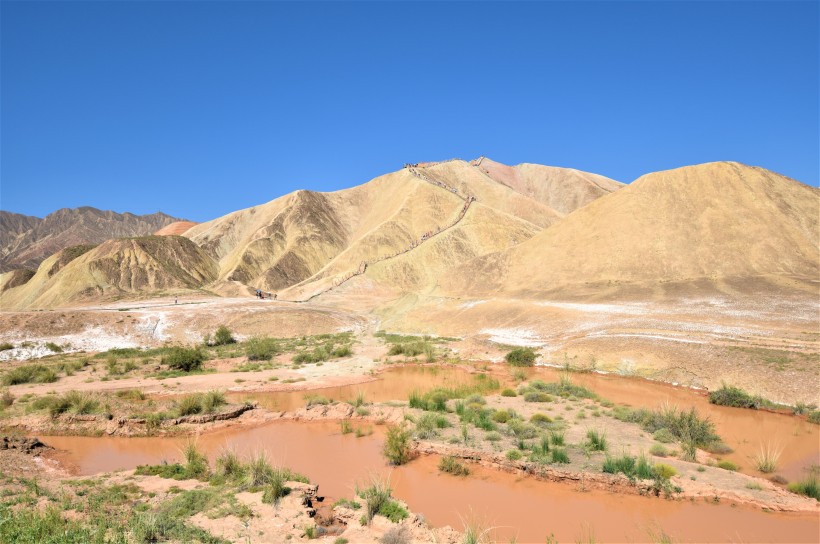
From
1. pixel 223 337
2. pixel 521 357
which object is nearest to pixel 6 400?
pixel 223 337

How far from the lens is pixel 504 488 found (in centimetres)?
1252

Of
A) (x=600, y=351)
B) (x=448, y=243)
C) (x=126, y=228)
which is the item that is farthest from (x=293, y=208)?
(x=126, y=228)

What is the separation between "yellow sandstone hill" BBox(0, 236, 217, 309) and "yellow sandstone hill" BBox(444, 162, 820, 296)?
5114 cm

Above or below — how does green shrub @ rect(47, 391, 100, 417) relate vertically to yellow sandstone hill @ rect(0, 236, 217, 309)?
below

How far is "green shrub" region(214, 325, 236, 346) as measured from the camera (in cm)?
4166

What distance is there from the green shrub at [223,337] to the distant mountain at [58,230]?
476ft

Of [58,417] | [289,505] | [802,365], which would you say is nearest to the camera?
[289,505]

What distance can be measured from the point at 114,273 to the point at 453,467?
84.8 metres

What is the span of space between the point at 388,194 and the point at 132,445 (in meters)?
98.2

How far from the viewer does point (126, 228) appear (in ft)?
630

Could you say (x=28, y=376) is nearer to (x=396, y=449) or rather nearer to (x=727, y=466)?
(x=396, y=449)

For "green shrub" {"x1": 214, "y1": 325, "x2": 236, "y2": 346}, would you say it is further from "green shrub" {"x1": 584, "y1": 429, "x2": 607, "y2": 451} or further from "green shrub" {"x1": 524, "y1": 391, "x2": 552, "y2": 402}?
"green shrub" {"x1": 584, "y1": 429, "x2": 607, "y2": 451}

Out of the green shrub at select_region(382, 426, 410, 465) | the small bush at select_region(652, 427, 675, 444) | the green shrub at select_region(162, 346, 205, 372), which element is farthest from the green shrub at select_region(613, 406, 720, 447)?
the green shrub at select_region(162, 346, 205, 372)

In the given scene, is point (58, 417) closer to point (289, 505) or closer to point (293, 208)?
point (289, 505)
